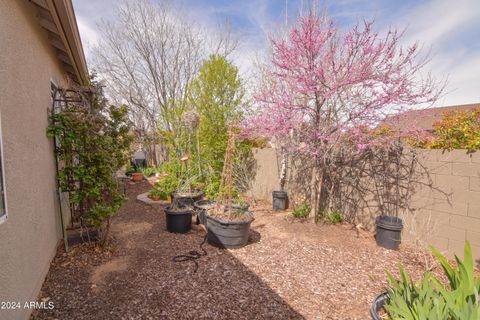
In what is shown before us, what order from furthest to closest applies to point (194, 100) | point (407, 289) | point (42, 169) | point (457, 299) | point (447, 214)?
point (194, 100)
point (447, 214)
point (42, 169)
point (407, 289)
point (457, 299)

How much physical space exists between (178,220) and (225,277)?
67.1 inches

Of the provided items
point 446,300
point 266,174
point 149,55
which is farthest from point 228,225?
point 149,55

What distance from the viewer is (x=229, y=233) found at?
12.3 ft

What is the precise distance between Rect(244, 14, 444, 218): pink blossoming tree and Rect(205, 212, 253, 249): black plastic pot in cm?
188

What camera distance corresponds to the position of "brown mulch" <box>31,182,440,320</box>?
239 cm

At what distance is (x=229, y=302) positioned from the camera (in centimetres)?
253

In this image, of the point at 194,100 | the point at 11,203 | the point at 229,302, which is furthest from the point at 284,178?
the point at 11,203

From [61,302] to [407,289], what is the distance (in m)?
3.18

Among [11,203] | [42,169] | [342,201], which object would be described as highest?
[42,169]

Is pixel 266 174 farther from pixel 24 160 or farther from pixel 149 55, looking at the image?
pixel 149 55

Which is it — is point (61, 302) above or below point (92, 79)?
below

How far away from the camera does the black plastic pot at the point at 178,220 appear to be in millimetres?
4353

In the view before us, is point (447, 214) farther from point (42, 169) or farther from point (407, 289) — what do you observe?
point (42, 169)

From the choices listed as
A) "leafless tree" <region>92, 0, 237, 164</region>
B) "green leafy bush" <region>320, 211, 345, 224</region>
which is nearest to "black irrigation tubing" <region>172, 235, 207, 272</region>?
"green leafy bush" <region>320, 211, 345, 224</region>
